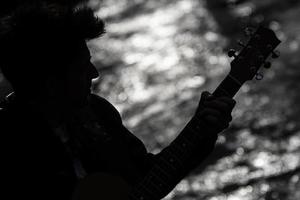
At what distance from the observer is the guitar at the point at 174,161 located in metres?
3.40

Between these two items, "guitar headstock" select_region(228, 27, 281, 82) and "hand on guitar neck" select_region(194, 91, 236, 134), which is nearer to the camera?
"hand on guitar neck" select_region(194, 91, 236, 134)

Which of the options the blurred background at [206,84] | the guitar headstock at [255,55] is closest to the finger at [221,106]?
the guitar headstock at [255,55]

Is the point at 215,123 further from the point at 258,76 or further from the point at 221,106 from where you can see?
the point at 258,76

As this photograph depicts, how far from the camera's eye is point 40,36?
3428mm

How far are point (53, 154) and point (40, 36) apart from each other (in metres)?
0.47

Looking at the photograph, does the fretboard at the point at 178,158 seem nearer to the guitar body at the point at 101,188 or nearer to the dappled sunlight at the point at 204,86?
the guitar body at the point at 101,188

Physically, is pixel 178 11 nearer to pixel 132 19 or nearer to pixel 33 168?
Answer: pixel 132 19

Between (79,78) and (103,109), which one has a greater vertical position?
(79,78)

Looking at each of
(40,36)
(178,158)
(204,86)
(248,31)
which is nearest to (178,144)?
(178,158)

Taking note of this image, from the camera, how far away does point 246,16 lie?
9.62 metres

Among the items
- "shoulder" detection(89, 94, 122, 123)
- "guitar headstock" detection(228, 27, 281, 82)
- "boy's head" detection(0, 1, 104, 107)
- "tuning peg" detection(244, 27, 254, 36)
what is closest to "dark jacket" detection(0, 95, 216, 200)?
"shoulder" detection(89, 94, 122, 123)

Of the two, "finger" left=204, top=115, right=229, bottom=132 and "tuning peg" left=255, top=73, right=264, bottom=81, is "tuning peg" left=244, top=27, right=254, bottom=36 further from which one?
"finger" left=204, top=115, right=229, bottom=132

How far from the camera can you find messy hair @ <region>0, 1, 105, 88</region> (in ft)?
11.2

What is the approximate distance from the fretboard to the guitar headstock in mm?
42
